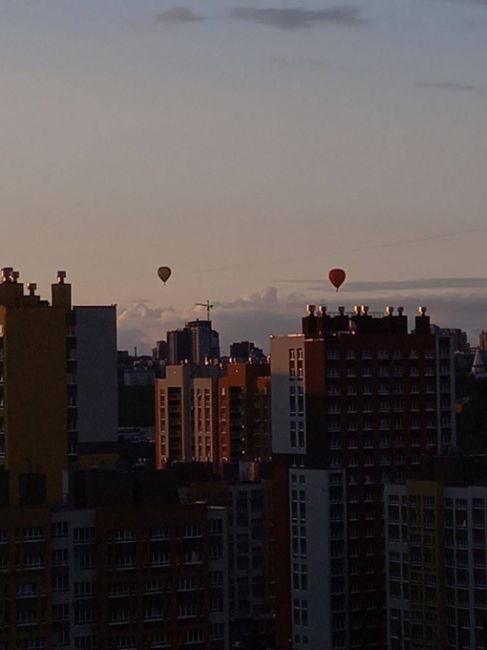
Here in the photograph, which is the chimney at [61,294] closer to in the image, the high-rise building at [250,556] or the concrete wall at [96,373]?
the concrete wall at [96,373]

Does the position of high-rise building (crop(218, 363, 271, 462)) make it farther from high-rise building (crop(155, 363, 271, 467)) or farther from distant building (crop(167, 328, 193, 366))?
distant building (crop(167, 328, 193, 366))

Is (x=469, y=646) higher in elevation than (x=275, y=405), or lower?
lower

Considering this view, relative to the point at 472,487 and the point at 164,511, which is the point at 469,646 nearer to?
the point at 472,487

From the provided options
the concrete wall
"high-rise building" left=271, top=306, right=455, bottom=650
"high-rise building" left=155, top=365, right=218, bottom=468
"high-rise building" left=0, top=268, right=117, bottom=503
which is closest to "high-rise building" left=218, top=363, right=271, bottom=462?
"high-rise building" left=155, top=365, right=218, bottom=468

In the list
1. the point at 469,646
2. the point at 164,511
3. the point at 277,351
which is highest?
the point at 277,351

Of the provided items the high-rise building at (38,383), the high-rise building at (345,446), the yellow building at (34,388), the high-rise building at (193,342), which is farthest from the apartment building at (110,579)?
the high-rise building at (193,342)

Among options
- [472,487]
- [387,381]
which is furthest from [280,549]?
[472,487]
